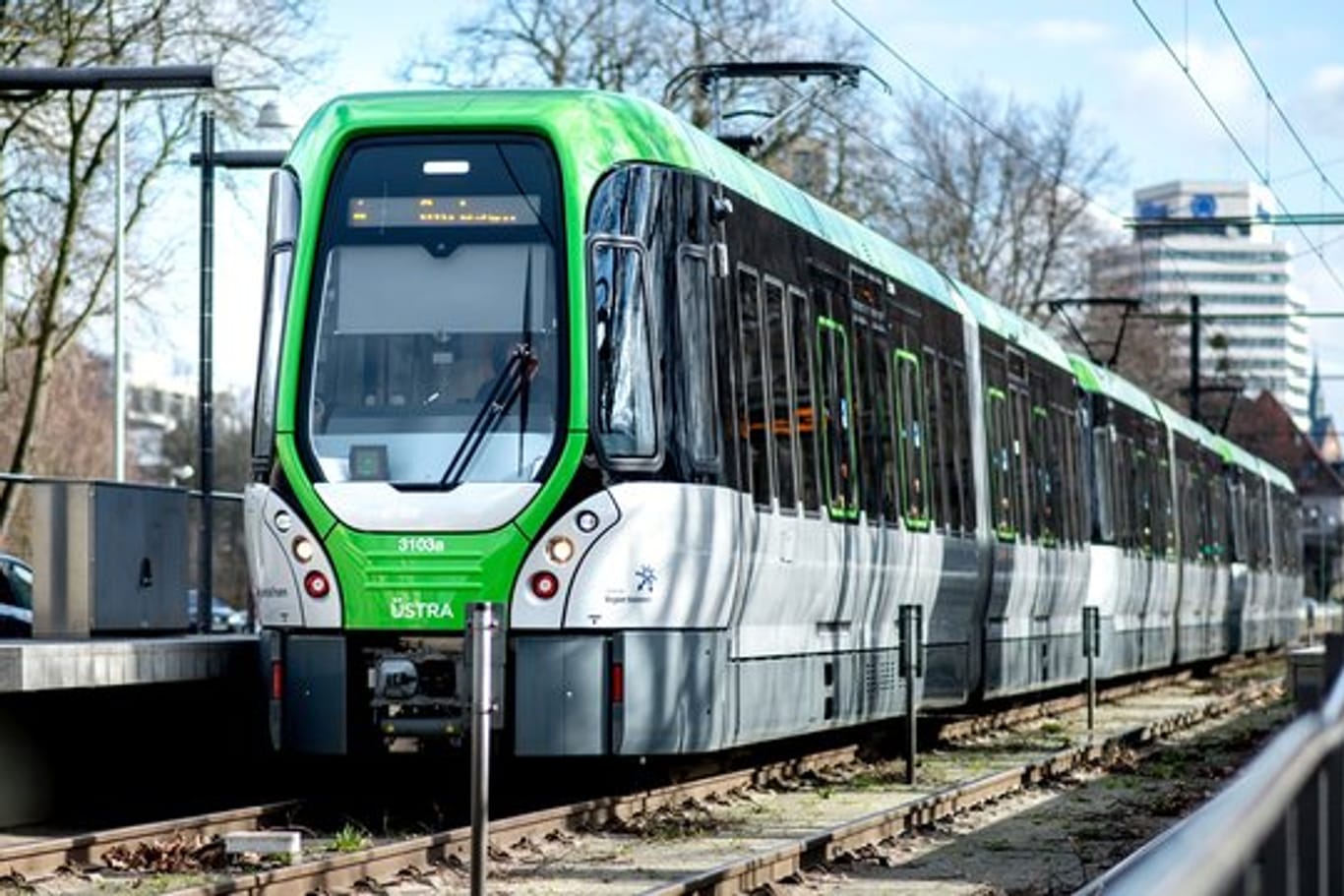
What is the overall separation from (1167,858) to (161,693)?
48.7 ft

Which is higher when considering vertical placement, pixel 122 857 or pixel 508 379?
pixel 508 379

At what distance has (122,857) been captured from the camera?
45.4 feet

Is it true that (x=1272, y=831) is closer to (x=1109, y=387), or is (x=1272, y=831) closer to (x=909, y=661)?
(x=909, y=661)

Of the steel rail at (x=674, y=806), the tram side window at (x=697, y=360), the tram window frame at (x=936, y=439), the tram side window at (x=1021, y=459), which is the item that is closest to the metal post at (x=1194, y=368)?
the tram side window at (x=1021, y=459)

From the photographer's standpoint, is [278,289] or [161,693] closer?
[278,289]

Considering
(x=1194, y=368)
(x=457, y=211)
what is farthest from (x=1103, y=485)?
(x=1194, y=368)

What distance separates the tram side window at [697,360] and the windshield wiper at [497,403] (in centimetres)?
94

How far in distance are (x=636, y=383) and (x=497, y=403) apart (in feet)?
2.42

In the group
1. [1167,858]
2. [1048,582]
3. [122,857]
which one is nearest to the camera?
[1167,858]

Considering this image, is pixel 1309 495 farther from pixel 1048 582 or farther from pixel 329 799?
pixel 329 799

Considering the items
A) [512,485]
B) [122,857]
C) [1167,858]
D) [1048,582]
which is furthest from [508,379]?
[1048,582]

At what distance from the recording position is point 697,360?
1589 centimetres

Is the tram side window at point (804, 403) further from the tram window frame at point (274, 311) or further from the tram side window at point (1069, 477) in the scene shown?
the tram side window at point (1069, 477)

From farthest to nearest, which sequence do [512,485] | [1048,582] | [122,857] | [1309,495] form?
[1309,495] < [1048,582] < [512,485] < [122,857]
